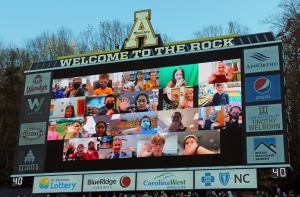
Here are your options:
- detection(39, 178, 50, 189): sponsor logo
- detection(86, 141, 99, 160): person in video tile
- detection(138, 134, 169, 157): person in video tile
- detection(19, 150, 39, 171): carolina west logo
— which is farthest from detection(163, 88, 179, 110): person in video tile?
detection(19, 150, 39, 171): carolina west logo

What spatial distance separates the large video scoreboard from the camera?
19953 mm

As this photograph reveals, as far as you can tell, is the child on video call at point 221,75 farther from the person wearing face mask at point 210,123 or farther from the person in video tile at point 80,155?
the person in video tile at point 80,155

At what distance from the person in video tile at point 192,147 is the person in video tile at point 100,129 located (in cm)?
452

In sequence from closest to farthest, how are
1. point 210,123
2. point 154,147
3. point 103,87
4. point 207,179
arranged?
point 207,179 < point 210,123 < point 154,147 < point 103,87

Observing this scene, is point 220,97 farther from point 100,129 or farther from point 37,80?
point 37,80

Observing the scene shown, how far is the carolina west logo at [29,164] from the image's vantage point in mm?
24125

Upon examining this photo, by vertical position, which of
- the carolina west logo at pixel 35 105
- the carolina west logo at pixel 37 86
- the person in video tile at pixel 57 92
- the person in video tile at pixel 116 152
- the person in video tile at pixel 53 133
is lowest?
the person in video tile at pixel 116 152

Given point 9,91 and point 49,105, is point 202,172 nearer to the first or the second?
point 49,105

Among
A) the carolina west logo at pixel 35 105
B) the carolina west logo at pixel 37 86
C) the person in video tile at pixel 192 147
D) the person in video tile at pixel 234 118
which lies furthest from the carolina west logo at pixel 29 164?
the person in video tile at pixel 234 118

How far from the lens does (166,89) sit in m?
22.1

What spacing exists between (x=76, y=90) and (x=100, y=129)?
2863 millimetres

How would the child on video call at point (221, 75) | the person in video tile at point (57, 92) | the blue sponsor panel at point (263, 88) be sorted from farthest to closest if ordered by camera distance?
1. the person in video tile at point (57, 92)
2. the child on video call at point (221, 75)
3. the blue sponsor panel at point (263, 88)

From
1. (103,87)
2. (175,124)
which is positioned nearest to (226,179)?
(175,124)

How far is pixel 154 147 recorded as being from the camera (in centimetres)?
2155
